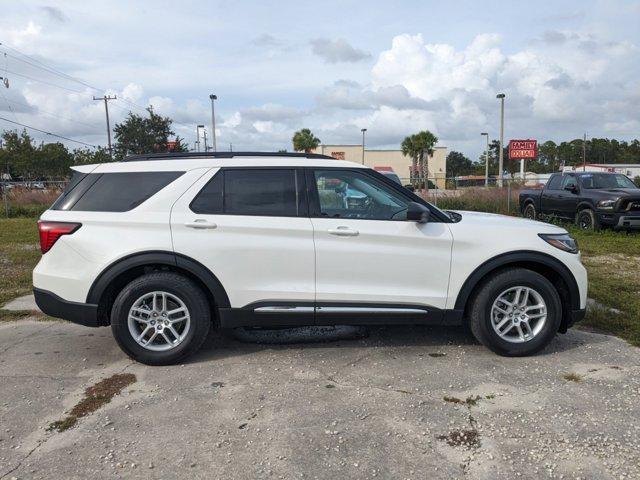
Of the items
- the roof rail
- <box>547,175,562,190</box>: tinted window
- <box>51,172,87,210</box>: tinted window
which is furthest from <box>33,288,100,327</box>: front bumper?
<box>547,175,562,190</box>: tinted window

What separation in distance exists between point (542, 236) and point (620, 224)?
370 inches

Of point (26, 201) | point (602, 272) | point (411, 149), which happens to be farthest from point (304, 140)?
point (602, 272)

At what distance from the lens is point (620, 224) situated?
1234cm

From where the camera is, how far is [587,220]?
1315 centimetres

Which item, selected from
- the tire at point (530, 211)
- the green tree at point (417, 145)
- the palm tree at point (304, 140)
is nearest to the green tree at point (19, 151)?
the palm tree at point (304, 140)

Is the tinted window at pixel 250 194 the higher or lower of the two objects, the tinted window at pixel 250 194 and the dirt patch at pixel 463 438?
the higher

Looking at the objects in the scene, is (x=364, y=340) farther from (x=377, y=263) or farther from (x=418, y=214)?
(x=418, y=214)

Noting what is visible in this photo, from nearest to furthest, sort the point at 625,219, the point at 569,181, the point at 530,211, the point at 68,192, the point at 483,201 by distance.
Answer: the point at 68,192, the point at 625,219, the point at 569,181, the point at 530,211, the point at 483,201

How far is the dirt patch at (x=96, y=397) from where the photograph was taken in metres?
3.43

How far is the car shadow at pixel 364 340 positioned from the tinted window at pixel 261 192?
129cm

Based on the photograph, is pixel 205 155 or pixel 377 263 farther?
pixel 205 155

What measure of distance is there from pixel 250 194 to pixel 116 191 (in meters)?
1.12

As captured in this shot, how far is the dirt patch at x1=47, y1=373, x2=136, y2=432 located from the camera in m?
3.43

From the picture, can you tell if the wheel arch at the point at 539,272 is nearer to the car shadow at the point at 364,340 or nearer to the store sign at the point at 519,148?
the car shadow at the point at 364,340
